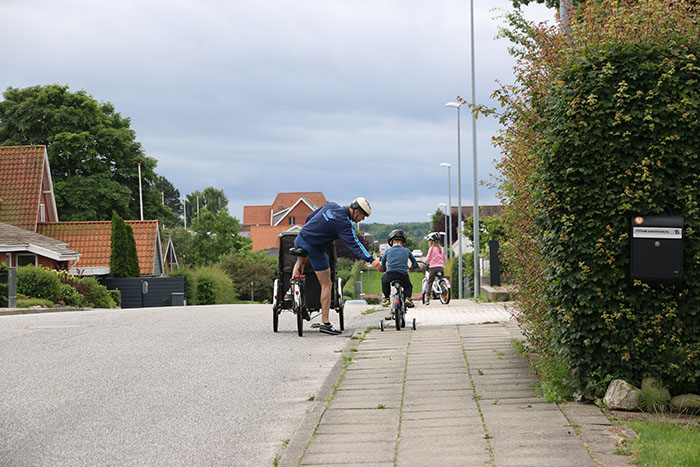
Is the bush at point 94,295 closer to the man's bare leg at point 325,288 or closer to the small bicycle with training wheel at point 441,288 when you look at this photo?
the small bicycle with training wheel at point 441,288

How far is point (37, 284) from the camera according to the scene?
26875mm

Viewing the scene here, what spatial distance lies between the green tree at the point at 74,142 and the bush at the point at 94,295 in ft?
68.4

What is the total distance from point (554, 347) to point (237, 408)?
2.62 meters

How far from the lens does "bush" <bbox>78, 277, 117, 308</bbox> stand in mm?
30984

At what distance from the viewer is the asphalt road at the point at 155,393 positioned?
5973 millimetres

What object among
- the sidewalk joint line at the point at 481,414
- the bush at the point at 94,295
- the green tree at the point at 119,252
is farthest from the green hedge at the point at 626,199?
the green tree at the point at 119,252

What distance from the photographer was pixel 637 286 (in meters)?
6.45

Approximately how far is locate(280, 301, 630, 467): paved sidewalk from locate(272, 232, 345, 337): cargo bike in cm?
330

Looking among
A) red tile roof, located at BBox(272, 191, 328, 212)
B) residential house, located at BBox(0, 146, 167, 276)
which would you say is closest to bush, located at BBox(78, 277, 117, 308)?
residential house, located at BBox(0, 146, 167, 276)

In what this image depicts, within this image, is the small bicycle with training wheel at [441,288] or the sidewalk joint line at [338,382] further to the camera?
the small bicycle with training wheel at [441,288]

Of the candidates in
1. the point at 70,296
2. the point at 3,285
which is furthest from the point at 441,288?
the point at 70,296

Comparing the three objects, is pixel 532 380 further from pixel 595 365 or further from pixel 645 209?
pixel 645 209

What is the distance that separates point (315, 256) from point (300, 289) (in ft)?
2.01

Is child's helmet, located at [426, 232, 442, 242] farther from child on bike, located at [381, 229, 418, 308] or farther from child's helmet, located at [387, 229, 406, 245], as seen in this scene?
child on bike, located at [381, 229, 418, 308]
